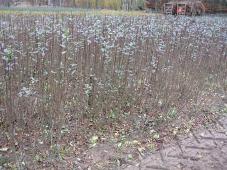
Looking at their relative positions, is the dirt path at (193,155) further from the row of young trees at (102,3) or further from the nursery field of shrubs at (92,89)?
the row of young trees at (102,3)

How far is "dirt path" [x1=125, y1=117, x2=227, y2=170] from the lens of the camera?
14.1ft

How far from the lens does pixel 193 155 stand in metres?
4.58

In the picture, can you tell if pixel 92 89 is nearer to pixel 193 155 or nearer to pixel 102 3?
pixel 193 155

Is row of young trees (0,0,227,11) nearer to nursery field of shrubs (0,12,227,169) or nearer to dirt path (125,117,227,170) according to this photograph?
nursery field of shrubs (0,12,227,169)

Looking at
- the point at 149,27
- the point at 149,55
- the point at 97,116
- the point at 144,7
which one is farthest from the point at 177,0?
the point at 97,116

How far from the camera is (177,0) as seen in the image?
22.6m

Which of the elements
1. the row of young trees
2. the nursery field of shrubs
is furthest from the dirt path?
the row of young trees

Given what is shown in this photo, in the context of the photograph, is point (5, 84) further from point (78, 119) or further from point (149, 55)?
point (149, 55)

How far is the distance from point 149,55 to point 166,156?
7.35ft

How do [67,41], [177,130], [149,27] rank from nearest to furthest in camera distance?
1. [177,130]
2. [67,41]
3. [149,27]

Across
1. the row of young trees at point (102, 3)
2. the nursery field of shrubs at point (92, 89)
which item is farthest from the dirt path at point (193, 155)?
the row of young trees at point (102, 3)

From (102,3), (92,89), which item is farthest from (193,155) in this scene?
(102,3)

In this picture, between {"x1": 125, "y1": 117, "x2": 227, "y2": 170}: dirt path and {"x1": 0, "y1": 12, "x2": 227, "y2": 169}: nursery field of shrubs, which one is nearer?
{"x1": 125, "y1": 117, "x2": 227, "y2": 170}: dirt path

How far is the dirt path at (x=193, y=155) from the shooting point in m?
4.29
